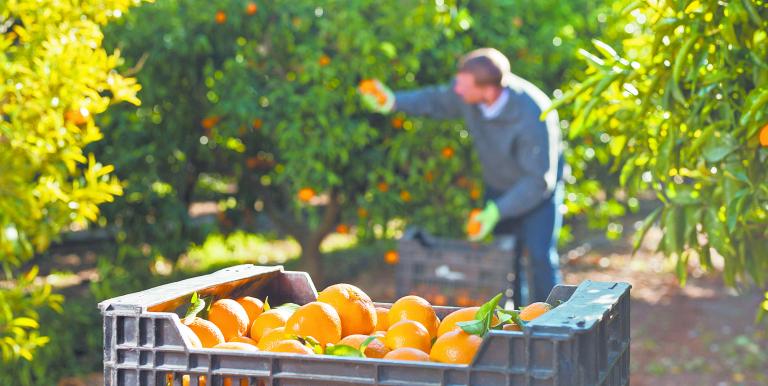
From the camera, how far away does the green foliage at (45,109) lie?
3104mm

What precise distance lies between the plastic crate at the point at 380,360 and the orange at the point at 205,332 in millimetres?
66

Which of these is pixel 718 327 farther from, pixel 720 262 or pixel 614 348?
pixel 614 348

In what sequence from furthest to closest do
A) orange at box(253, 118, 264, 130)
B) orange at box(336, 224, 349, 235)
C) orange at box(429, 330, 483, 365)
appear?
orange at box(336, 224, 349, 235) < orange at box(253, 118, 264, 130) < orange at box(429, 330, 483, 365)

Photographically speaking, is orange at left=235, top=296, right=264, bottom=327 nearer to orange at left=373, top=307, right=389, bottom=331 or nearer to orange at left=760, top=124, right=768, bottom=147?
orange at left=373, top=307, right=389, bottom=331

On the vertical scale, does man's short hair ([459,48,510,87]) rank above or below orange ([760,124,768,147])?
above

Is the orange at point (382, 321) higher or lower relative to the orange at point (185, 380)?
higher

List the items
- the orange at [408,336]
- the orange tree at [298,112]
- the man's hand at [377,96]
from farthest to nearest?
the orange tree at [298,112]
the man's hand at [377,96]
the orange at [408,336]

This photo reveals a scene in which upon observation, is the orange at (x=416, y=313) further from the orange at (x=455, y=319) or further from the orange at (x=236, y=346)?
the orange at (x=236, y=346)

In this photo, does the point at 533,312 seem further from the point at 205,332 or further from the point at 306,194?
the point at 306,194

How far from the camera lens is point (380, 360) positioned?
1.79m

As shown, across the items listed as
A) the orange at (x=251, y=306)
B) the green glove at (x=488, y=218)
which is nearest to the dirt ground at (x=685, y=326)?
the green glove at (x=488, y=218)

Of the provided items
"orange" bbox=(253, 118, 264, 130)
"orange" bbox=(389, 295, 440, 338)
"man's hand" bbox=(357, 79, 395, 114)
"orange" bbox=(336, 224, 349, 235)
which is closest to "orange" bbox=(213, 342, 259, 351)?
"orange" bbox=(389, 295, 440, 338)

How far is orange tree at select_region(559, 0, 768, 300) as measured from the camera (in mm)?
2492

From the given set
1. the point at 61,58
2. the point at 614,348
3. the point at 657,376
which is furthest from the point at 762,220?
the point at 657,376
